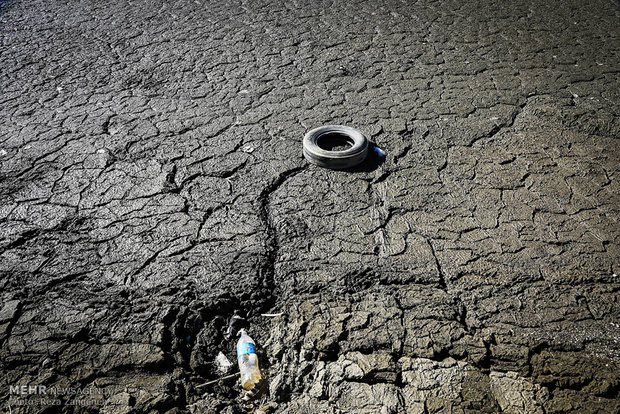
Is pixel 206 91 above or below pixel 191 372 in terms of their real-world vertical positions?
above

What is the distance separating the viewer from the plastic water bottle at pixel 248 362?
2014mm

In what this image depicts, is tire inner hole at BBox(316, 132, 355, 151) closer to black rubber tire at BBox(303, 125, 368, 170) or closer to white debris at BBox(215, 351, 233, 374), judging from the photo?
black rubber tire at BBox(303, 125, 368, 170)

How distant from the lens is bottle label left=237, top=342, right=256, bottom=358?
2.09 meters

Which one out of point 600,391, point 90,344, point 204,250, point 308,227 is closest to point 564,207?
point 600,391

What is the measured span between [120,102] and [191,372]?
9.03ft

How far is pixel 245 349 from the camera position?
2.10 metres

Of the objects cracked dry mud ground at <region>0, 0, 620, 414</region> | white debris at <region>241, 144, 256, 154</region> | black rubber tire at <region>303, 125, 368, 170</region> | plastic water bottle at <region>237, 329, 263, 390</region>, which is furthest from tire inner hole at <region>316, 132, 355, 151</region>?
plastic water bottle at <region>237, 329, 263, 390</region>

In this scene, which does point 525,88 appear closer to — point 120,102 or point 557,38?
point 557,38

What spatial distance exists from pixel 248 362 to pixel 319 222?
3.22 ft


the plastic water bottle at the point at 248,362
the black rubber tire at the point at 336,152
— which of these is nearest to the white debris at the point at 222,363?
the plastic water bottle at the point at 248,362

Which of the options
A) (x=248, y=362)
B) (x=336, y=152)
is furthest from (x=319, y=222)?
(x=248, y=362)

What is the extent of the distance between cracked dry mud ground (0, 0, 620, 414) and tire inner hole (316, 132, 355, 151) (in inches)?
8.1

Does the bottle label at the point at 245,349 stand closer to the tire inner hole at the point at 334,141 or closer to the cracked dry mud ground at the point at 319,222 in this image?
the cracked dry mud ground at the point at 319,222

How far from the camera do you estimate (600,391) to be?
189 centimetres
